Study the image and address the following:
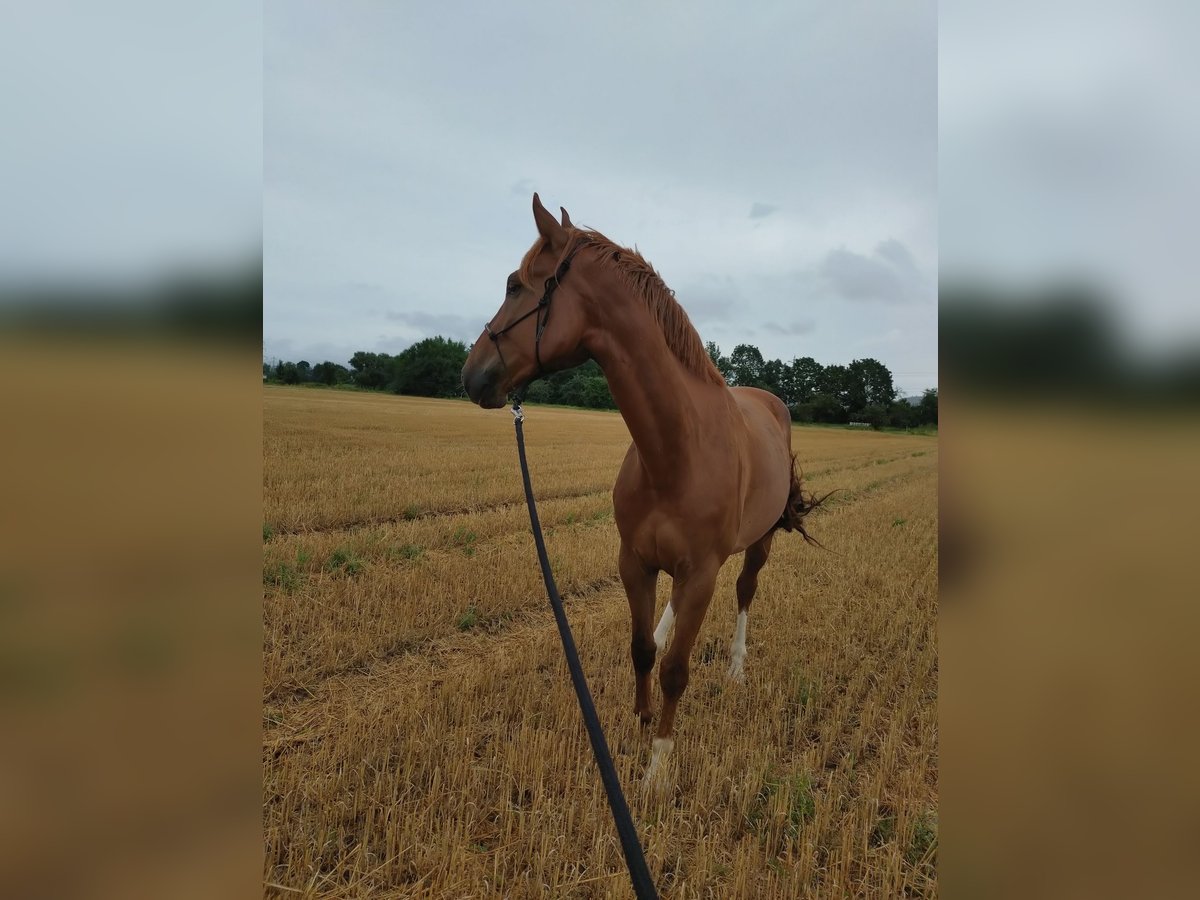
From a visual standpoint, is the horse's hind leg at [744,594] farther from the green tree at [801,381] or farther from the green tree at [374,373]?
the green tree at [374,373]

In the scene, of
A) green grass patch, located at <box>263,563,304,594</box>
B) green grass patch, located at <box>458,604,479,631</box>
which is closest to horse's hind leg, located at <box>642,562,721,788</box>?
green grass patch, located at <box>458,604,479,631</box>

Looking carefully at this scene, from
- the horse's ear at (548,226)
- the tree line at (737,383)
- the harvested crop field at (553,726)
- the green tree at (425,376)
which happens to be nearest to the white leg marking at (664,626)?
the harvested crop field at (553,726)

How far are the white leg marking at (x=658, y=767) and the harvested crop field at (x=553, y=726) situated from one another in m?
0.06

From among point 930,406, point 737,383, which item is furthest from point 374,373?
point 930,406

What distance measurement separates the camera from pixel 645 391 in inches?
111

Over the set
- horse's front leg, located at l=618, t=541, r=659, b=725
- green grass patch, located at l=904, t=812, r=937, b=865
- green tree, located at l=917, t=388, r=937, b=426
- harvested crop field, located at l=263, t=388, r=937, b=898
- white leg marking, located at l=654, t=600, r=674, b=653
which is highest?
green tree, located at l=917, t=388, r=937, b=426

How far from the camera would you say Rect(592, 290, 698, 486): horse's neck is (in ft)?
9.20

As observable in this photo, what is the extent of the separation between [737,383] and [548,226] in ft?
119

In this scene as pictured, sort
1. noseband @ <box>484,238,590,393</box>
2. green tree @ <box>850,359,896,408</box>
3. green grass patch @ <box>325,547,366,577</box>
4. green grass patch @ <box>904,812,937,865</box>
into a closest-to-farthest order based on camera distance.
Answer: green grass patch @ <box>904,812,937,865</box>, noseband @ <box>484,238,590,393</box>, green grass patch @ <box>325,547,366,577</box>, green tree @ <box>850,359,896,408</box>

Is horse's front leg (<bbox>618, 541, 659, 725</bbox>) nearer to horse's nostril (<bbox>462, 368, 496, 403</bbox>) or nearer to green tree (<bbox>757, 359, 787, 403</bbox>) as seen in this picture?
horse's nostril (<bbox>462, 368, 496, 403</bbox>)

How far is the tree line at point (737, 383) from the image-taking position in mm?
38250

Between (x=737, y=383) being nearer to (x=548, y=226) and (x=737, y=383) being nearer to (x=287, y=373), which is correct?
(x=287, y=373)

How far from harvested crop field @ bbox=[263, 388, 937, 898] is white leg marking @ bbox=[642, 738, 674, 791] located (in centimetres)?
6
